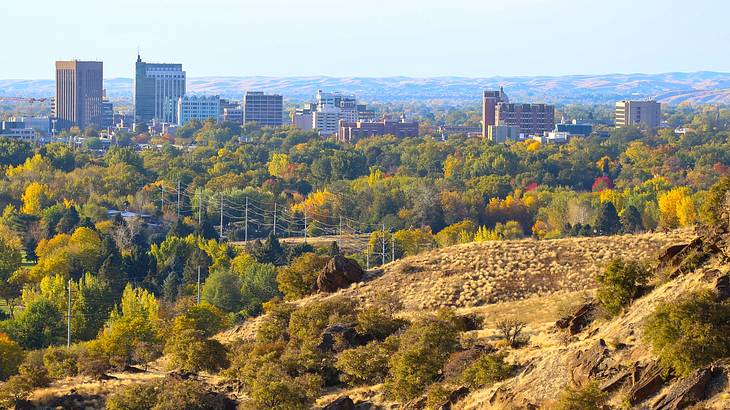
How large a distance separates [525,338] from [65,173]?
3150 inches

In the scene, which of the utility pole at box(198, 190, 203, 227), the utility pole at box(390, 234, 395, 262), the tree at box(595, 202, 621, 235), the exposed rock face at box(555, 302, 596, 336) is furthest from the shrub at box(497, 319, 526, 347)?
the utility pole at box(198, 190, 203, 227)

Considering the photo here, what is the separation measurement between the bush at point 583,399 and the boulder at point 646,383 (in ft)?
1.90

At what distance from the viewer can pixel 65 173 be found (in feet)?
365

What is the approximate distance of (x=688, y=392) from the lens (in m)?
25.6

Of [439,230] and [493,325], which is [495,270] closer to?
[493,325]

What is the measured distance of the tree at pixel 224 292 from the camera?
57.5 m

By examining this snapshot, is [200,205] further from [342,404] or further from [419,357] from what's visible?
[342,404]

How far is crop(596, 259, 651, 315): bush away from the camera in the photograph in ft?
108

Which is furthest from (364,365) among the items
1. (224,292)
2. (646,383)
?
(224,292)

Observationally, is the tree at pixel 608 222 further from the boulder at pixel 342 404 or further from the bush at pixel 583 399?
the bush at pixel 583 399

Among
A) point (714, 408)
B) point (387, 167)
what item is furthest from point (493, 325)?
point (387, 167)

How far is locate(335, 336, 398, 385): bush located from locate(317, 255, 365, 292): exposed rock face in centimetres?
1138

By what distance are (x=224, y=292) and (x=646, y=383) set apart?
33194mm

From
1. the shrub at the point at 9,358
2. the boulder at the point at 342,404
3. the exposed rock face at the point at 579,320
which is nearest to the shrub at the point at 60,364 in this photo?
the shrub at the point at 9,358
